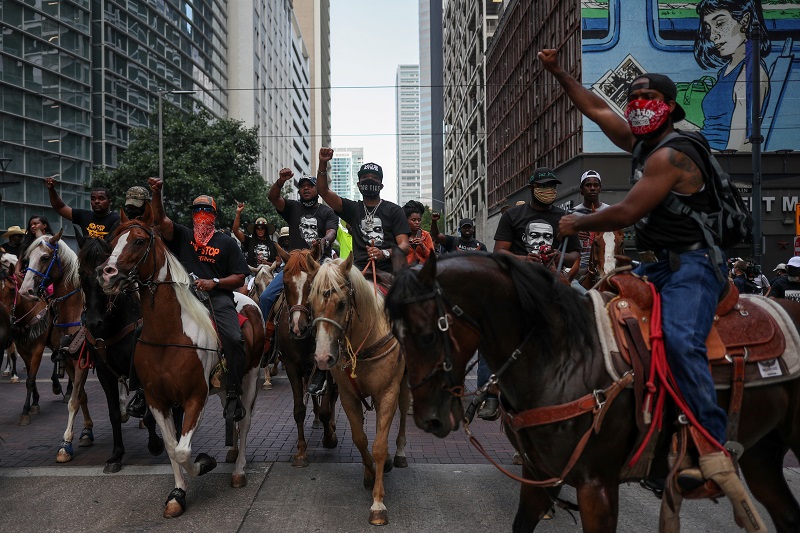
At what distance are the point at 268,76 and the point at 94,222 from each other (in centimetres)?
8253

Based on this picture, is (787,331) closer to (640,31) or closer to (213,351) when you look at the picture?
(213,351)

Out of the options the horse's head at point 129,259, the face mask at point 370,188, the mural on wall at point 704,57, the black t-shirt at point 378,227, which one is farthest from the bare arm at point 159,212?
the mural on wall at point 704,57

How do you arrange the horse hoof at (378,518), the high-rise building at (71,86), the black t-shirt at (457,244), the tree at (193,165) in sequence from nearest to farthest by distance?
the horse hoof at (378,518)
the black t-shirt at (457,244)
the tree at (193,165)
the high-rise building at (71,86)

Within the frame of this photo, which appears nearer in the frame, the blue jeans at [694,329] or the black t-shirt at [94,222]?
the blue jeans at [694,329]

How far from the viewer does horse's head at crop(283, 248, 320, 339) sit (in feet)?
17.9

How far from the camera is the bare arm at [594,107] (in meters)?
3.67

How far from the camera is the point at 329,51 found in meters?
174

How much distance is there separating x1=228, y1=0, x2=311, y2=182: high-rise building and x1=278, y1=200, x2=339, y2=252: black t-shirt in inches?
1705

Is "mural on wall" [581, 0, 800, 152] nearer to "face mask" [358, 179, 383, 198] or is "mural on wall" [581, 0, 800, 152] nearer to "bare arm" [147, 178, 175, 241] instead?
"face mask" [358, 179, 383, 198]

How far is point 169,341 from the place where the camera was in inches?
208

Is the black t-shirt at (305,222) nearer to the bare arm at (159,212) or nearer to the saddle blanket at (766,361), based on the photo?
the bare arm at (159,212)

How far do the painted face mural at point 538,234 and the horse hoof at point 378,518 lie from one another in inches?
108

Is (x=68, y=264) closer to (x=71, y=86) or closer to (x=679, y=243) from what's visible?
(x=679, y=243)

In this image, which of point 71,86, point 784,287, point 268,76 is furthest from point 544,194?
point 268,76
